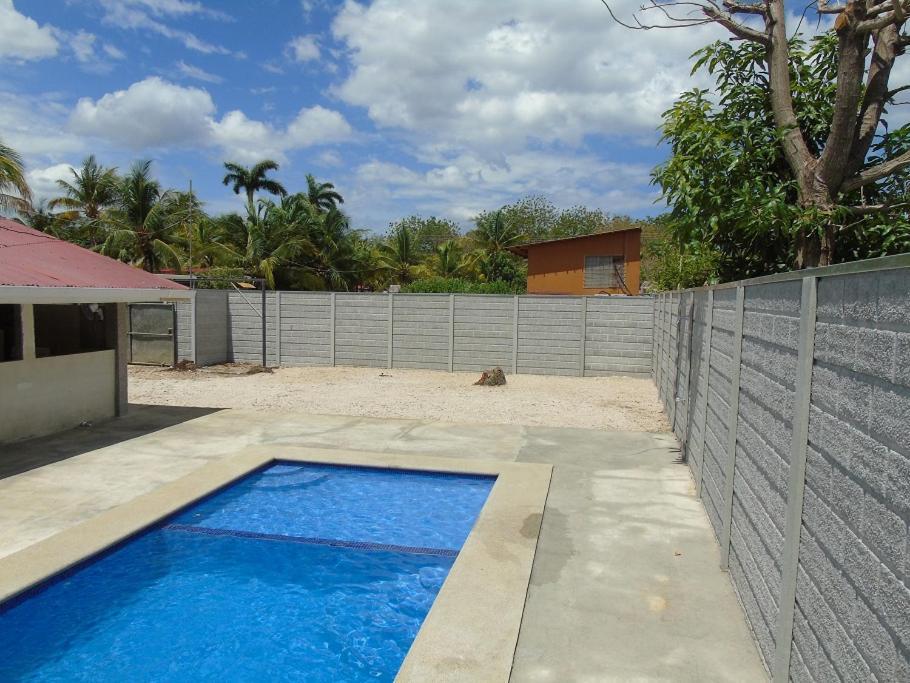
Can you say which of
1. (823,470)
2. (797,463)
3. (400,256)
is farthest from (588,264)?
(823,470)

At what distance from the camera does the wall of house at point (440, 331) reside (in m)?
17.0

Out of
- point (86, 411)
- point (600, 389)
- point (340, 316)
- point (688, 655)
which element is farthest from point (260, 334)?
point (688, 655)

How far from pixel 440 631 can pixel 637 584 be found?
165 centimetres

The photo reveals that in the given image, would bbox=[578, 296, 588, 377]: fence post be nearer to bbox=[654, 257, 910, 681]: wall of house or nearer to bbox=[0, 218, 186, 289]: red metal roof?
bbox=[0, 218, 186, 289]: red metal roof

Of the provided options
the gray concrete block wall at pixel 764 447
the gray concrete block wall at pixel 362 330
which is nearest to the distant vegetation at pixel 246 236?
the gray concrete block wall at pixel 362 330

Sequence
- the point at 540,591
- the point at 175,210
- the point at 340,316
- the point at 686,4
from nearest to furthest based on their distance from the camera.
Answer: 1. the point at 540,591
2. the point at 686,4
3. the point at 340,316
4. the point at 175,210

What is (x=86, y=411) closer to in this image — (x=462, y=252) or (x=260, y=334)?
(x=260, y=334)

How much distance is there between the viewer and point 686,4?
6.71m

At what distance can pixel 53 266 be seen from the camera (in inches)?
379

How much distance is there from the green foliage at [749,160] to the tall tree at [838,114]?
0.07 metres

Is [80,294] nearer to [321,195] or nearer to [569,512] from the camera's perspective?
[569,512]

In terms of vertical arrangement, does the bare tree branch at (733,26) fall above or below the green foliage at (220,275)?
above

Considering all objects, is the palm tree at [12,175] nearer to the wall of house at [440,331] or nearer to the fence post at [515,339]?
the wall of house at [440,331]

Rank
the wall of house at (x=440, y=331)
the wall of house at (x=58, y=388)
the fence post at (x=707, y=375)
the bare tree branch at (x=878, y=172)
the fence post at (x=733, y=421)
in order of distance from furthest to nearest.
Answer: the wall of house at (x=440, y=331)
the wall of house at (x=58, y=388)
the fence post at (x=707, y=375)
the bare tree branch at (x=878, y=172)
the fence post at (x=733, y=421)
